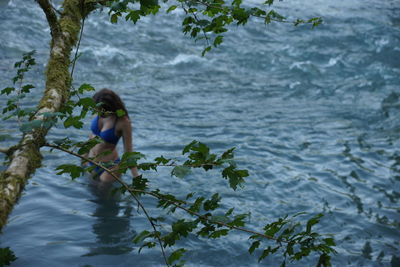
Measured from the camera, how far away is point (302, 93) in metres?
13.8

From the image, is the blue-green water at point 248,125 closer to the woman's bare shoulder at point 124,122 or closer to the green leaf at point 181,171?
the woman's bare shoulder at point 124,122

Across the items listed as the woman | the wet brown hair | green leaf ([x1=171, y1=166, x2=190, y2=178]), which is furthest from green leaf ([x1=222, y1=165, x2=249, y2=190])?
the woman

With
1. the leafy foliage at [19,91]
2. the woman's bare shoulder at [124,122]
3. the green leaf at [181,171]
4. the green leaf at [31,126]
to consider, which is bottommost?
the woman's bare shoulder at [124,122]

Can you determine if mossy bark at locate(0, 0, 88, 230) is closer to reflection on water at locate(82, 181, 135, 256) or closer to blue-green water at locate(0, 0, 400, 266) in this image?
blue-green water at locate(0, 0, 400, 266)

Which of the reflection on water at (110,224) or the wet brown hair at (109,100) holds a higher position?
the wet brown hair at (109,100)

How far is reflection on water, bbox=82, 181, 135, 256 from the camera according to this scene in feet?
19.3

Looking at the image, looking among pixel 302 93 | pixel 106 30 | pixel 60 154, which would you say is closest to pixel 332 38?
pixel 302 93

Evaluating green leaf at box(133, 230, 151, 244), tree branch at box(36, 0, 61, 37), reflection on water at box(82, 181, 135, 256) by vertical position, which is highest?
tree branch at box(36, 0, 61, 37)

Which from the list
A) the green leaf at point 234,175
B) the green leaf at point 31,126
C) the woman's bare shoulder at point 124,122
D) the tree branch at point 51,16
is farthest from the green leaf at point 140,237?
the woman's bare shoulder at point 124,122

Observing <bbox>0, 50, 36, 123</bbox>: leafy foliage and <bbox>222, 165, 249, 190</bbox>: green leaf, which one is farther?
<bbox>0, 50, 36, 123</bbox>: leafy foliage

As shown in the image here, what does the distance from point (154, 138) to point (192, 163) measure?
7.95 metres

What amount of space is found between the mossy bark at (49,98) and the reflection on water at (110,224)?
317cm

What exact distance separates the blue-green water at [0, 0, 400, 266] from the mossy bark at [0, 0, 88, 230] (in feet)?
10.0

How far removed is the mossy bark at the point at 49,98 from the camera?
2154 mm
